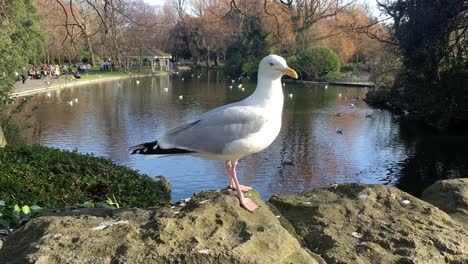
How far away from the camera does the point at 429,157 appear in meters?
16.1

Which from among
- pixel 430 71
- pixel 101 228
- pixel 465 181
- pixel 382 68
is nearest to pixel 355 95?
pixel 382 68

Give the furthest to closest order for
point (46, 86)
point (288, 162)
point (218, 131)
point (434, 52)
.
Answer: point (46, 86)
point (434, 52)
point (288, 162)
point (218, 131)

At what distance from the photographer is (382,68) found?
2922 cm

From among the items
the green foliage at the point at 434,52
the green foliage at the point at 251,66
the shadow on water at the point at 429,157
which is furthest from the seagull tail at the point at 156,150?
the green foliage at the point at 251,66

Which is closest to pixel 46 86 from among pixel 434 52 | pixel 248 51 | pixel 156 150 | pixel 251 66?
pixel 434 52

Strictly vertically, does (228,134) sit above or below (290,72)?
below

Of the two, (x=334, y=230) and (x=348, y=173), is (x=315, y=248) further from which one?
(x=348, y=173)

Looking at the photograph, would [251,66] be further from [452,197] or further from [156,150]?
[156,150]

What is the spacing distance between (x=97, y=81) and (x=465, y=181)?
39.6 metres

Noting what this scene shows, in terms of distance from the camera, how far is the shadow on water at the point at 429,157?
1356cm

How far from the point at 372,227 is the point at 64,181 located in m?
4.28

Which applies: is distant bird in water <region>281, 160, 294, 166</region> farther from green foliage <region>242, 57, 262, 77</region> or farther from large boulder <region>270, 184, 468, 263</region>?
green foliage <region>242, 57, 262, 77</region>

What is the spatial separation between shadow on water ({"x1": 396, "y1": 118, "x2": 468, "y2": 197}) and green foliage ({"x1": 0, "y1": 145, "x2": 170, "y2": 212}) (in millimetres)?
8895

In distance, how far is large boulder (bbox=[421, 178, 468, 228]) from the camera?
3.96 meters
